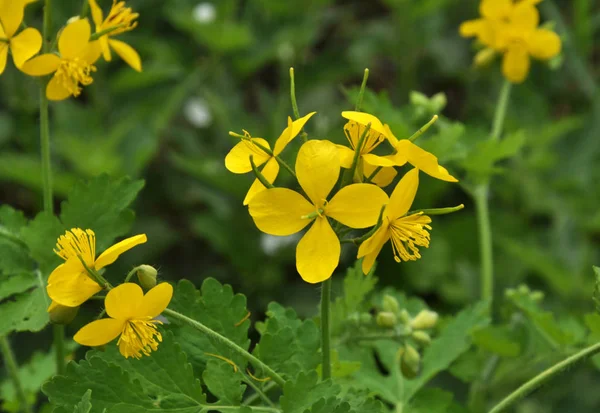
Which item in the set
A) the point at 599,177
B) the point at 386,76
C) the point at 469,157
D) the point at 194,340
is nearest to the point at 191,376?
the point at 194,340

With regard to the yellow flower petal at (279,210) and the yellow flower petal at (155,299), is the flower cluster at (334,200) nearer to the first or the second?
the yellow flower petal at (279,210)

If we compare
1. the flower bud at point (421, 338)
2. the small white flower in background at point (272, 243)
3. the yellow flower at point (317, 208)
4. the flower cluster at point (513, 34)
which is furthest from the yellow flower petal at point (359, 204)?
the small white flower in background at point (272, 243)

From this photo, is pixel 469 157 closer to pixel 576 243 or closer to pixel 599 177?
pixel 576 243

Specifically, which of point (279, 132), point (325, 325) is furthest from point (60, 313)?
point (279, 132)

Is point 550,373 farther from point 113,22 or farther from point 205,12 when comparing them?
point 205,12

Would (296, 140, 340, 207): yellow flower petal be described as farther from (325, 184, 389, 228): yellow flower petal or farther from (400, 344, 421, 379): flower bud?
(400, 344, 421, 379): flower bud
